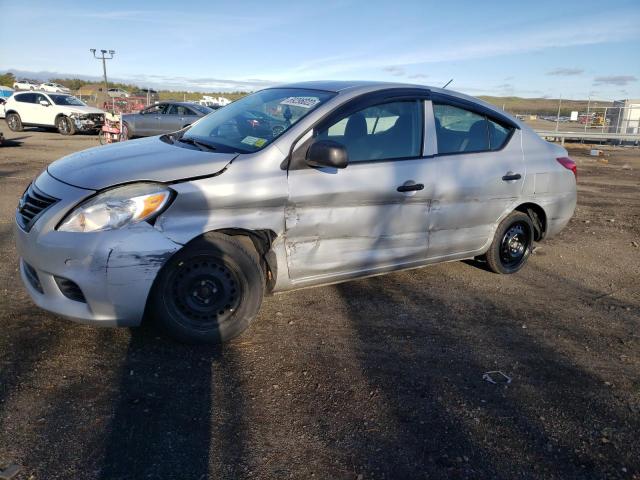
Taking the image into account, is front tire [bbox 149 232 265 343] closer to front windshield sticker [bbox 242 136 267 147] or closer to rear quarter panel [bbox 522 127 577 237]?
front windshield sticker [bbox 242 136 267 147]

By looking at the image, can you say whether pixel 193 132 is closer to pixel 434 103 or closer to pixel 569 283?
pixel 434 103

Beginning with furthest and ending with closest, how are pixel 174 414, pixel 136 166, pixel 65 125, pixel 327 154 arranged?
pixel 65 125 → pixel 327 154 → pixel 136 166 → pixel 174 414

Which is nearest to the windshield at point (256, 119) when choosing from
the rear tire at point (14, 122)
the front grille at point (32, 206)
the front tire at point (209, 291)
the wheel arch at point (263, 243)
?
the wheel arch at point (263, 243)

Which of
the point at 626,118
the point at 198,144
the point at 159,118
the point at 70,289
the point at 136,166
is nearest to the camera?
the point at 70,289

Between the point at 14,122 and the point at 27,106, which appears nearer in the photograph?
the point at 27,106

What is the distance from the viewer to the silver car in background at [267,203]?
10.5ft

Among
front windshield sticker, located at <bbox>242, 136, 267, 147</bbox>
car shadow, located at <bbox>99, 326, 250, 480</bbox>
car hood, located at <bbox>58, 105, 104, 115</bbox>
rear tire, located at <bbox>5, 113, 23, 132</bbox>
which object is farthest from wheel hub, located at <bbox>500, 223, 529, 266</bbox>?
rear tire, located at <bbox>5, 113, 23, 132</bbox>

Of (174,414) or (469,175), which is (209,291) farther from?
(469,175)

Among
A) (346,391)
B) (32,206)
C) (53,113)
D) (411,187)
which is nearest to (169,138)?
(32,206)

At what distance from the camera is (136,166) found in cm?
341

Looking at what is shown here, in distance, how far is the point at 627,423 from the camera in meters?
2.89

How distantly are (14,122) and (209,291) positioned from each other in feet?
74.7

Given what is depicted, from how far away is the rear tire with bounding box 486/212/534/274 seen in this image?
16.5 ft

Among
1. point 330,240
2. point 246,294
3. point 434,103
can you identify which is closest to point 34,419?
point 246,294
